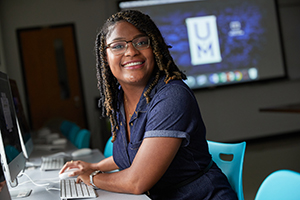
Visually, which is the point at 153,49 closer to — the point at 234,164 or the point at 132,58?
the point at 132,58

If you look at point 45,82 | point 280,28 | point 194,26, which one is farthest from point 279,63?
point 45,82

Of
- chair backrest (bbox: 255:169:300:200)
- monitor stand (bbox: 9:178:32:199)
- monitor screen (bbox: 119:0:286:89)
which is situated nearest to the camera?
chair backrest (bbox: 255:169:300:200)

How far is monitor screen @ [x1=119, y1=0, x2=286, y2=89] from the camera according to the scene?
226 inches

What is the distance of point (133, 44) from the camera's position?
4.94 feet

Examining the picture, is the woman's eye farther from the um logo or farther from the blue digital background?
the um logo

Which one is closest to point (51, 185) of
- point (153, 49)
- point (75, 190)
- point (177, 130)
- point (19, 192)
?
point (19, 192)

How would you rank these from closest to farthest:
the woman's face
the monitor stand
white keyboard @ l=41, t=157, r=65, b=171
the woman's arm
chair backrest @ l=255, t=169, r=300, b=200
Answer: chair backrest @ l=255, t=169, r=300, b=200, the woman's arm, the monitor stand, the woman's face, white keyboard @ l=41, t=157, r=65, b=171

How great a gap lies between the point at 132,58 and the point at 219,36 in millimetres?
4640

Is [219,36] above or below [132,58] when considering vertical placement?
above

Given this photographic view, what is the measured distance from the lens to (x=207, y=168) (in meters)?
1.38

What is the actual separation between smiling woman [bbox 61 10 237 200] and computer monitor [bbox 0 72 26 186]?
0.27 metres

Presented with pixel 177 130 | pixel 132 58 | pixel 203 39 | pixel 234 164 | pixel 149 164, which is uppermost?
pixel 203 39

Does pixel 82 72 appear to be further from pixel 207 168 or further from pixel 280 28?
pixel 207 168

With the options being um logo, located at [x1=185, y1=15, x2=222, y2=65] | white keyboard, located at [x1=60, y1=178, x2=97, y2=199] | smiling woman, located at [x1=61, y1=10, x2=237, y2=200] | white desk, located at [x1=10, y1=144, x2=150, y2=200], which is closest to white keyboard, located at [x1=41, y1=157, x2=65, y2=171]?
white desk, located at [x1=10, y1=144, x2=150, y2=200]
